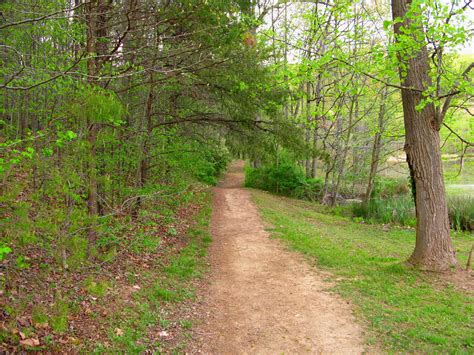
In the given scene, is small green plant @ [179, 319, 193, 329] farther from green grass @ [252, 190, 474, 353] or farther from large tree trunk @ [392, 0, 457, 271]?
large tree trunk @ [392, 0, 457, 271]

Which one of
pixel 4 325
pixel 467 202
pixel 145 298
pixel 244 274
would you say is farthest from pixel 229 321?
pixel 467 202

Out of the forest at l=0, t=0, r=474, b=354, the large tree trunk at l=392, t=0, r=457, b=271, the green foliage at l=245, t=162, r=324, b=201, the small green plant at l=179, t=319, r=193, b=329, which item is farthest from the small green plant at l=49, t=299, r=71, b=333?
the green foliage at l=245, t=162, r=324, b=201

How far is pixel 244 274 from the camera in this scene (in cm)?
751

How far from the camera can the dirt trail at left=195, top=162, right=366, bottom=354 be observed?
4.80 meters

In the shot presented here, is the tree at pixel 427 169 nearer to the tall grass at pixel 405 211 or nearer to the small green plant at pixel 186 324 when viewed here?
the small green plant at pixel 186 324

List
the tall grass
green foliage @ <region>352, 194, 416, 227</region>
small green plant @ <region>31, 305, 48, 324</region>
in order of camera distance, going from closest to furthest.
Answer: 1. small green plant @ <region>31, 305, 48, 324</region>
2. the tall grass
3. green foliage @ <region>352, 194, 416, 227</region>

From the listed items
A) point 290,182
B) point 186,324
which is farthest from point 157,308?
point 290,182

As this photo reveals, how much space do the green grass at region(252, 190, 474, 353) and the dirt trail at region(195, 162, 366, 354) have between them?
0.37 m

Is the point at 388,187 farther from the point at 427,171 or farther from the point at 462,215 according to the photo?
the point at 427,171

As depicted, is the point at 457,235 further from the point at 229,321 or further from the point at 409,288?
the point at 229,321

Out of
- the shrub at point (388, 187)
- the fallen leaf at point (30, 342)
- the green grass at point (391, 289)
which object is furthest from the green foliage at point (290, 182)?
the fallen leaf at point (30, 342)

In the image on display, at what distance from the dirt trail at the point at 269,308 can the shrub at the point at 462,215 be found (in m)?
7.72

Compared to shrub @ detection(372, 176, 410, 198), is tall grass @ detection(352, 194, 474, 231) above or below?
below

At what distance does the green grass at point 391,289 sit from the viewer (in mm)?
4820
